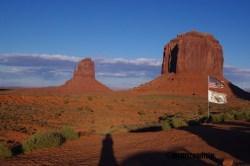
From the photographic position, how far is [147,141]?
47.9 feet

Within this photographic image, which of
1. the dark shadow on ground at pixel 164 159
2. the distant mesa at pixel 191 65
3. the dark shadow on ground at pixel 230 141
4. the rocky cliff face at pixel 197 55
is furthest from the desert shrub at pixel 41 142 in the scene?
the rocky cliff face at pixel 197 55

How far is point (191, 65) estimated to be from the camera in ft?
332

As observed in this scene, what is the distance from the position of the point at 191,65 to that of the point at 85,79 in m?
36.9

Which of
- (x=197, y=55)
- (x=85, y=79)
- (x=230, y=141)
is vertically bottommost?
(x=230, y=141)

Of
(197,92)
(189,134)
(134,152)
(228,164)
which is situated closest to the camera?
(228,164)

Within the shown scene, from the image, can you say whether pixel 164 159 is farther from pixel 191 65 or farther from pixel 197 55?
pixel 197 55

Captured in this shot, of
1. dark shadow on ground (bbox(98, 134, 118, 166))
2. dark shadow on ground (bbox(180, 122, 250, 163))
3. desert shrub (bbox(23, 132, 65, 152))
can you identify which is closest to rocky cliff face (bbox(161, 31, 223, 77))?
dark shadow on ground (bbox(180, 122, 250, 163))

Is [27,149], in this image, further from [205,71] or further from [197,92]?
[205,71]

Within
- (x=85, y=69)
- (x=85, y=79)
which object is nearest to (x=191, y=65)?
(x=85, y=79)

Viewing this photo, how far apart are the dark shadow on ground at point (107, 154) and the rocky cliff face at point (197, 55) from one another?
8660 cm

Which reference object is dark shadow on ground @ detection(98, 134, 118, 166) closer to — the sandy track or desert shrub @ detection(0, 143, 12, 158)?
the sandy track

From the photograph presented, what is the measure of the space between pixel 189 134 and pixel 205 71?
286 feet

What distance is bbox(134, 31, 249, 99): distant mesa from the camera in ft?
309

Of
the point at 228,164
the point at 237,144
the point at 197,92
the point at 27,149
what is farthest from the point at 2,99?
the point at 197,92
